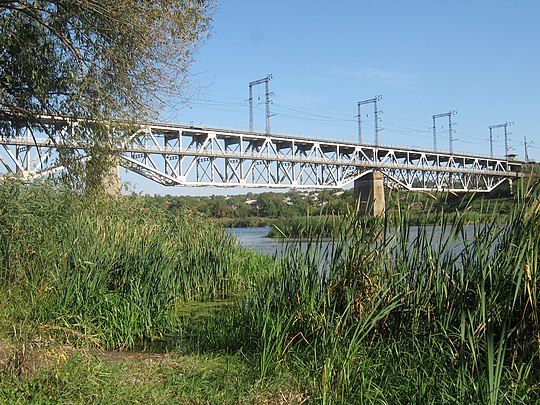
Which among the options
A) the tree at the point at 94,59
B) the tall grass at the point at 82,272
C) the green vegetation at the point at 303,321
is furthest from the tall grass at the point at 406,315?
the tree at the point at 94,59

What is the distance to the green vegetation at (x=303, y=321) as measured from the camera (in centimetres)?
511

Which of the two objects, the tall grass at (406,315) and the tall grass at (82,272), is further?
the tall grass at (82,272)

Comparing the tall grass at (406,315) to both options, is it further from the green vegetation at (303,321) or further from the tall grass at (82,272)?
the tall grass at (82,272)

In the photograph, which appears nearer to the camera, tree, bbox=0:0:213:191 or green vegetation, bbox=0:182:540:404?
green vegetation, bbox=0:182:540:404

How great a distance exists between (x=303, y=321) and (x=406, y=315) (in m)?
1.11

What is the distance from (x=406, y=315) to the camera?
618 centimetres

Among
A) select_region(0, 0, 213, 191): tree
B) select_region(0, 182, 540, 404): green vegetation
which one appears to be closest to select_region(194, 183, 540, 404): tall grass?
select_region(0, 182, 540, 404): green vegetation

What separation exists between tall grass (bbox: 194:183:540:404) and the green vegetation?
0.02 metres

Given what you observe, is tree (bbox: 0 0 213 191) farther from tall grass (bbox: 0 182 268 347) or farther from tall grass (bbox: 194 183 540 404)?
tall grass (bbox: 194 183 540 404)

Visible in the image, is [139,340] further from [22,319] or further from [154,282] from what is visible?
[22,319]

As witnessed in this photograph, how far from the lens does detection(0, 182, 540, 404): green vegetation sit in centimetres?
511

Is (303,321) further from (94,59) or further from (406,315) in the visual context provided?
(94,59)

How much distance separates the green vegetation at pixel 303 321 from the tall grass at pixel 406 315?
0.06 ft

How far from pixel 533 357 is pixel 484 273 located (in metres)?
0.80
